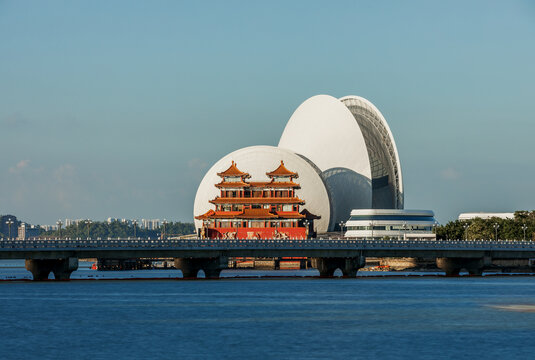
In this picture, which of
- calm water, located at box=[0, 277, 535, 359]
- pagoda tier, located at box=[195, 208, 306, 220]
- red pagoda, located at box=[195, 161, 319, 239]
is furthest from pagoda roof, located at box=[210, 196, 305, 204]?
calm water, located at box=[0, 277, 535, 359]

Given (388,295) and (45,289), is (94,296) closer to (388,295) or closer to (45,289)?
(45,289)

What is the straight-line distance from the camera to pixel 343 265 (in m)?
139

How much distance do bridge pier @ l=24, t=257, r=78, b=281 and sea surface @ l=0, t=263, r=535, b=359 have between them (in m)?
1.91

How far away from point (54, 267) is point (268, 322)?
2121 inches

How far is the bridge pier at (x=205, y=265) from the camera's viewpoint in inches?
5177

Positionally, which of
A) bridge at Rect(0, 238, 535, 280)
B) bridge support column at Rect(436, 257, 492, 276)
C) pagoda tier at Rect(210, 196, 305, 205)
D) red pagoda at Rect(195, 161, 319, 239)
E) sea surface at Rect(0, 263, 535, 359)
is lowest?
sea surface at Rect(0, 263, 535, 359)

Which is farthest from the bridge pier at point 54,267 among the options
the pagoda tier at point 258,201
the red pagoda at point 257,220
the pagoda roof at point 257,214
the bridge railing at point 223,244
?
the pagoda tier at point 258,201

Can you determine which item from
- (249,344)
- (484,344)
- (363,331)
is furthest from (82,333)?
(484,344)

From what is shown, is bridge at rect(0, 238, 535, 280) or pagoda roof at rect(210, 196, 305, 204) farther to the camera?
pagoda roof at rect(210, 196, 305, 204)

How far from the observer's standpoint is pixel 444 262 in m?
147

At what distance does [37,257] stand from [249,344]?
59.7 m

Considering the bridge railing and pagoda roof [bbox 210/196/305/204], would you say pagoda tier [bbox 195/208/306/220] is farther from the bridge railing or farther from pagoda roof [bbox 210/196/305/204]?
the bridge railing

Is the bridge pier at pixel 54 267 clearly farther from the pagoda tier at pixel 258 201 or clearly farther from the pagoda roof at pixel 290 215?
Answer: the pagoda roof at pixel 290 215

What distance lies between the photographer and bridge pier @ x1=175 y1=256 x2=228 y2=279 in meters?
132
